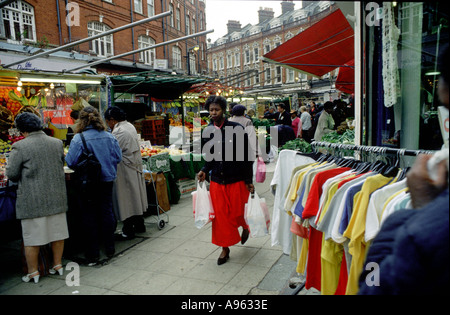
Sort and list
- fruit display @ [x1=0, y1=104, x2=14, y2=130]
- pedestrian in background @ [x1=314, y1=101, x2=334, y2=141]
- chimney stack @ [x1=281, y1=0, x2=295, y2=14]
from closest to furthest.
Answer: chimney stack @ [x1=281, y1=0, x2=295, y2=14], fruit display @ [x1=0, y1=104, x2=14, y2=130], pedestrian in background @ [x1=314, y1=101, x2=334, y2=141]

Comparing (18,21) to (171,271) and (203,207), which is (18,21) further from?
(171,271)

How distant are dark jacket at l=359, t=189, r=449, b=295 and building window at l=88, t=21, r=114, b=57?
687 inches

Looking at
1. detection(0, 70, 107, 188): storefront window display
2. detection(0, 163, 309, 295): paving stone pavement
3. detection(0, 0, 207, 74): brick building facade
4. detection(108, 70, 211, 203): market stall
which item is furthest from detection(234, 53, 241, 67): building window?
detection(0, 163, 309, 295): paving stone pavement

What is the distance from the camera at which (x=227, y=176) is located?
12.0 feet

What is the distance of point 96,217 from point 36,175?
3.02 feet

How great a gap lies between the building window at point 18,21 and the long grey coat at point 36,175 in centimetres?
970

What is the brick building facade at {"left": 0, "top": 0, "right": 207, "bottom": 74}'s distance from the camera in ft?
36.8

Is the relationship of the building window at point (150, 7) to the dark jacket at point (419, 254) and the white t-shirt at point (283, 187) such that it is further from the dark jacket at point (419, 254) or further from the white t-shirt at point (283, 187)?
Result: the dark jacket at point (419, 254)

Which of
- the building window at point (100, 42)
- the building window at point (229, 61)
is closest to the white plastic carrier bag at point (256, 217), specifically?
the building window at point (100, 42)

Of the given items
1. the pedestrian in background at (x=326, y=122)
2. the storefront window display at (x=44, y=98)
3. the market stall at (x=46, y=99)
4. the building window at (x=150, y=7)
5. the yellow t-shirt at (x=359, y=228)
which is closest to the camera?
the yellow t-shirt at (x=359, y=228)

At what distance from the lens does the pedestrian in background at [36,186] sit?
3471 mm

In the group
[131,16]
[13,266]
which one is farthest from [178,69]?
[13,266]

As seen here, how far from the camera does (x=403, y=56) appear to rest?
3008 millimetres

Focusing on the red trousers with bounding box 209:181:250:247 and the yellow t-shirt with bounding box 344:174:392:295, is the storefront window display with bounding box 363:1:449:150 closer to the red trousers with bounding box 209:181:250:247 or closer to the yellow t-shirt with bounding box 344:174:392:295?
the yellow t-shirt with bounding box 344:174:392:295
